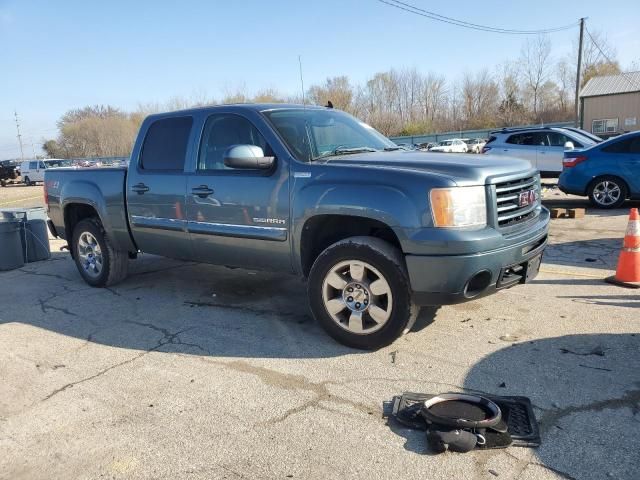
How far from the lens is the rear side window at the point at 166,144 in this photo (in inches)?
212

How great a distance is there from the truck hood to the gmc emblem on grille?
18 cm

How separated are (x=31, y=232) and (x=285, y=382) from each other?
6690 millimetres

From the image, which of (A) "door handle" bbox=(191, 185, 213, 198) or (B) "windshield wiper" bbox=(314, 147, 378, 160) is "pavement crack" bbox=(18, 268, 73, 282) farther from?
(B) "windshield wiper" bbox=(314, 147, 378, 160)

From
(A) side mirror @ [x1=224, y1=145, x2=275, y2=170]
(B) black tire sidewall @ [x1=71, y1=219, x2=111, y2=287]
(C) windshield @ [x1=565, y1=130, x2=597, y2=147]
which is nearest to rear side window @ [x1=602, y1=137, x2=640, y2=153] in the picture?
(C) windshield @ [x1=565, y1=130, x2=597, y2=147]

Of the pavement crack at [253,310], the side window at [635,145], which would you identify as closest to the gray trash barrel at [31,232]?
the pavement crack at [253,310]

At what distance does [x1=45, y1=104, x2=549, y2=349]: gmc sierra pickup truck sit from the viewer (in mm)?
3844

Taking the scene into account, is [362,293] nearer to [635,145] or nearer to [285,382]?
[285,382]

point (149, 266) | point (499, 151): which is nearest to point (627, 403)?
point (149, 266)

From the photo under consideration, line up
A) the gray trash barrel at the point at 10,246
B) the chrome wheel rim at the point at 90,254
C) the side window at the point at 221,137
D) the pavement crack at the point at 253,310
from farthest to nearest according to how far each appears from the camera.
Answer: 1. the gray trash barrel at the point at 10,246
2. the chrome wheel rim at the point at 90,254
3. the pavement crack at the point at 253,310
4. the side window at the point at 221,137

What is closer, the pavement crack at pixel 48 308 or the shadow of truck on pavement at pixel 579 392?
the shadow of truck on pavement at pixel 579 392

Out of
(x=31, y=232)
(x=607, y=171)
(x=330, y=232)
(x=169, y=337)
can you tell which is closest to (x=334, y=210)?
(x=330, y=232)

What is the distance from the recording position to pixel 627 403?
3.23 m

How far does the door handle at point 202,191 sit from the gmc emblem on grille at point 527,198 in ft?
8.98

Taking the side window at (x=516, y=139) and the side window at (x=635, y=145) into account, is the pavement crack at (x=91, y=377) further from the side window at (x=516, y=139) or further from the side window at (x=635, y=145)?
the side window at (x=516, y=139)
